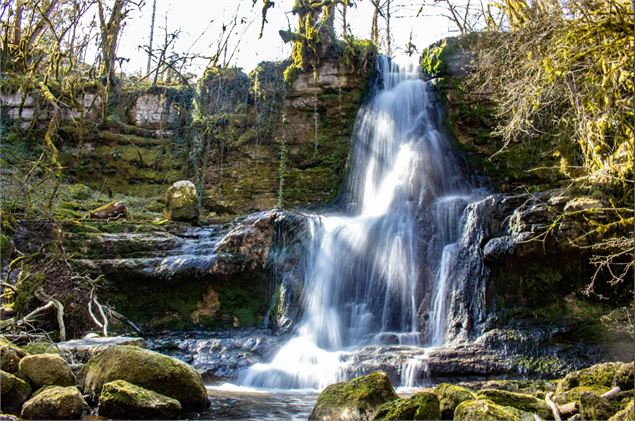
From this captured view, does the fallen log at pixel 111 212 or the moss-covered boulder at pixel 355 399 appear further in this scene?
the fallen log at pixel 111 212

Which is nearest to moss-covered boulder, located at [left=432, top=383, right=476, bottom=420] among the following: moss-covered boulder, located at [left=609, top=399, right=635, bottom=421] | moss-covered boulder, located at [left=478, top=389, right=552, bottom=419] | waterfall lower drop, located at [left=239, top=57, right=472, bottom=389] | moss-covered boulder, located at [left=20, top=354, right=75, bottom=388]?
moss-covered boulder, located at [left=478, top=389, right=552, bottom=419]

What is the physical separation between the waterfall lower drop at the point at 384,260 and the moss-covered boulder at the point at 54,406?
280 cm

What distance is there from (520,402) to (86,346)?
5.31m

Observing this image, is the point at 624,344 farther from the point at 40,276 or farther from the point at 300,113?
the point at 300,113

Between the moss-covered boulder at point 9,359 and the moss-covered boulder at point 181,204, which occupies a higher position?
the moss-covered boulder at point 181,204

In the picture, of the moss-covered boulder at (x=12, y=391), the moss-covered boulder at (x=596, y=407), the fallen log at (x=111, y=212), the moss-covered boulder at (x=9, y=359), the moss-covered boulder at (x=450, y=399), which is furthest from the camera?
the fallen log at (x=111, y=212)

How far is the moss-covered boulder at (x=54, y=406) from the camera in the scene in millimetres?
4930

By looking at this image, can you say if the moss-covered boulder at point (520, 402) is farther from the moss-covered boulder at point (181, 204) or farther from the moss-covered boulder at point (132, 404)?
the moss-covered boulder at point (181, 204)

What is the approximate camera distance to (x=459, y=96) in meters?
14.1

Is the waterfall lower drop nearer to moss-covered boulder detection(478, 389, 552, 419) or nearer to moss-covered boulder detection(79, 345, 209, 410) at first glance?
moss-covered boulder detection(79, 345, 209, 410)

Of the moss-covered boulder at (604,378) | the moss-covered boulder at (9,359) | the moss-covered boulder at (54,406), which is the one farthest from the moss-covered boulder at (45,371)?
the moss-covered boulder at (604,378)

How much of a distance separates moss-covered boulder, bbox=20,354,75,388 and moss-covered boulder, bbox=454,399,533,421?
12.8ft

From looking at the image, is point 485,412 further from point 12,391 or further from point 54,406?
point 12,391

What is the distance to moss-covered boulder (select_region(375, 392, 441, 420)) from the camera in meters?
4.31
